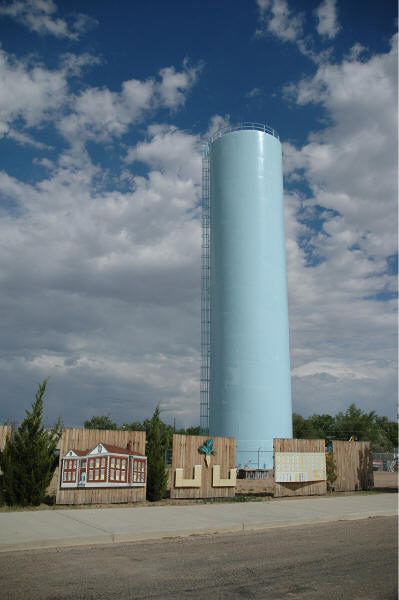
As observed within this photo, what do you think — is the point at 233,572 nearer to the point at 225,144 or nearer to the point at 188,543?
the point at 188,543

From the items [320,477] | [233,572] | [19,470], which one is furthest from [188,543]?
[320,477]

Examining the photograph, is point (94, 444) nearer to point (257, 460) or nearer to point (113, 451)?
point (113, 451)

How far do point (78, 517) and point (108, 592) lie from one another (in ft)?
22.1

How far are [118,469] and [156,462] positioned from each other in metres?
1.84

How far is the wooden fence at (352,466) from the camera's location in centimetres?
2327

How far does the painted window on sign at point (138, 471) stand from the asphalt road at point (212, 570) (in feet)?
18.9

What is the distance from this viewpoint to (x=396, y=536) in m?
11.9

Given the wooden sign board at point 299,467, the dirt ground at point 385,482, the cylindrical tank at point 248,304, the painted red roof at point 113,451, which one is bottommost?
the dirt ground at point 385,482

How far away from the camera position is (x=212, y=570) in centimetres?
825

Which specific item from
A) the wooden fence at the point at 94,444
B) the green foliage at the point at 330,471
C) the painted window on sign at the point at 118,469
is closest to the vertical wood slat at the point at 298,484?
the green foliage at the point at 330,471

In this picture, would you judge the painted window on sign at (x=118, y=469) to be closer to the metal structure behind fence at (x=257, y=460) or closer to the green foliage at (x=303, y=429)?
the metal structure behind fence at (x=257, y=460)

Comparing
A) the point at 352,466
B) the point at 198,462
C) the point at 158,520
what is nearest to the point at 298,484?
the point at 352,466

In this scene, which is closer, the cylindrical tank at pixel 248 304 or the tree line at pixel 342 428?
the cylindrical tank at pixel 248 304

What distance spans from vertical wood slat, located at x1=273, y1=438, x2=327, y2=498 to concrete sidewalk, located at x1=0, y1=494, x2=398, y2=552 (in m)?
1.76
